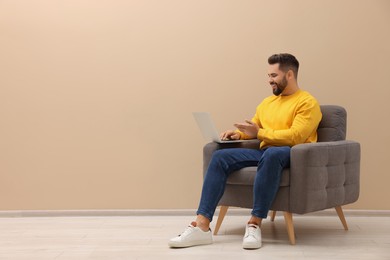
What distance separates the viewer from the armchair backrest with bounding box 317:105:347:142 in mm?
3602

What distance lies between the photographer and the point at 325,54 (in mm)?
4227

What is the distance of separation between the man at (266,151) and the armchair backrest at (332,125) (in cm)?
7

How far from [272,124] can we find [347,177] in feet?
1.80

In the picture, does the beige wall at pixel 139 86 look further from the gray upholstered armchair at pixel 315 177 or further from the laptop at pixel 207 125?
the laptop at pixel 207 125

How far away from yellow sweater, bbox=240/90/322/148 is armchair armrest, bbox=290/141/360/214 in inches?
5.5

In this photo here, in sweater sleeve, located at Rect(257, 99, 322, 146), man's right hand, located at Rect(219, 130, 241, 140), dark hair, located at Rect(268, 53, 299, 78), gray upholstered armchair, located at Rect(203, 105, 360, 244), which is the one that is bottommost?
gray upholstered armchair, located at Rect(203, 105, 360, 244)

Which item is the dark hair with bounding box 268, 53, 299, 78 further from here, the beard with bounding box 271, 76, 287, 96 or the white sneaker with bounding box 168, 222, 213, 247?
the white sneaker with bounding box 168, 222, 213, 247

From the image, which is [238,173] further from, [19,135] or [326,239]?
[19,135]

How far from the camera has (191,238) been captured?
321 centimetres

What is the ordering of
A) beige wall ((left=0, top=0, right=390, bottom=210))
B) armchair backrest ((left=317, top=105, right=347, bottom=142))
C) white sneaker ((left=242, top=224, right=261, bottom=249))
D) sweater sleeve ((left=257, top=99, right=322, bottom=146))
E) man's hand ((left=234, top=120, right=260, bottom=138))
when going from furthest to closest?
beige wall ((left=0, top=0, right=390, bottom=210)) → armchair backrest ((left=317, top=105, right=347, bottom=142)) → man's hand ((left=234, top=120, right=260, bottom=138)) → sweater sleeve ((left=257, top=99, right=322, bottom=146)) → white sneaker ((left=242, top=224, right=261, bottom=249))

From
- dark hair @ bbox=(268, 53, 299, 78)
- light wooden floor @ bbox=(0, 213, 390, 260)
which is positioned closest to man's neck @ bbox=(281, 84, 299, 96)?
dark hair @ bbox=(268, 53, 299, 78)

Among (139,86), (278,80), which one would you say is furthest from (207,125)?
(139,86)

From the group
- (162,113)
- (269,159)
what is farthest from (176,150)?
(269,159)

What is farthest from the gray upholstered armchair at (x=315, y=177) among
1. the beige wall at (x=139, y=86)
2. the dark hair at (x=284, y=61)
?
the beige wall at (x=139, y=86)
